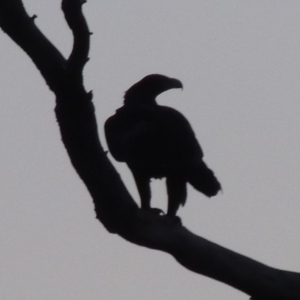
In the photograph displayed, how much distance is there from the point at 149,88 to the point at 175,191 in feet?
3.95

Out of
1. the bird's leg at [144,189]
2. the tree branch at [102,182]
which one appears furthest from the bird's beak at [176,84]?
the tree branch at [102,182]

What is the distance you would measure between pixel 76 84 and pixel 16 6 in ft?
1.67

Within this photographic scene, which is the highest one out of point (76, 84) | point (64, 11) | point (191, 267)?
point (64, 11)

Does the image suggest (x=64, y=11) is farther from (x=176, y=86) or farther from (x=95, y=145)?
(x=176, y=86)

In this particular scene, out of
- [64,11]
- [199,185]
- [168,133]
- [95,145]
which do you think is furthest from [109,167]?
[199,185]

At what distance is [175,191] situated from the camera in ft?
22.2

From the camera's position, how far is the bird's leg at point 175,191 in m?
6.68

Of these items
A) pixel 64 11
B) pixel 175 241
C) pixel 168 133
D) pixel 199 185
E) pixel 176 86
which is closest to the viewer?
pixel 64 11

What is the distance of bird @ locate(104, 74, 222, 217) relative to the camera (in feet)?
20.9

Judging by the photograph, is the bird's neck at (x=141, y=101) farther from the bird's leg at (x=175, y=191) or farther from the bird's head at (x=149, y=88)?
the bird's leg at (x=175, y=191)

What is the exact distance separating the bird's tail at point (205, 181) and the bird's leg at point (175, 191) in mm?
104

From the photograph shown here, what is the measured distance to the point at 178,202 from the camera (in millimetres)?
6730

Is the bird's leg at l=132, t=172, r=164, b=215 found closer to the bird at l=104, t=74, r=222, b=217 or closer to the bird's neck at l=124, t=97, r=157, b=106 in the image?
the bird at l=104, t=74, r=222, b=217

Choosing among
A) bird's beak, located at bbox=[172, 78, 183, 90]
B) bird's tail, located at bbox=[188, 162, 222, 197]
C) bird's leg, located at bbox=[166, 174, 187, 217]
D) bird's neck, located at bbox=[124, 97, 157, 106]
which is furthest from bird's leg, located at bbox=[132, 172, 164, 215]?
bird's beak, located at bbox=[172, 78, 183, 90]
